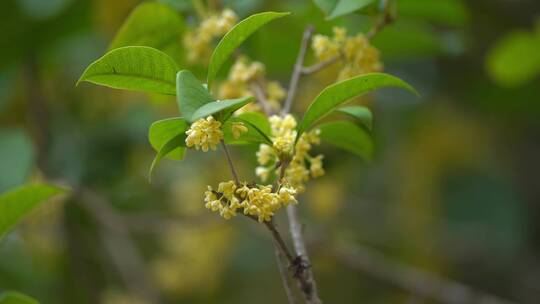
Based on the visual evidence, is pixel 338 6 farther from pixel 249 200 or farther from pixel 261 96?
pixel 249 200

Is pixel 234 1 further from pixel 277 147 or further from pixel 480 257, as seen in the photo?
pixel 480 257

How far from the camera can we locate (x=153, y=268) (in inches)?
87.5

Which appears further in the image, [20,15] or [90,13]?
[90,13]

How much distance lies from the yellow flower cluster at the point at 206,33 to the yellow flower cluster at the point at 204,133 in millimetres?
334

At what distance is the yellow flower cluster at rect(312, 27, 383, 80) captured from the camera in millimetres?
897

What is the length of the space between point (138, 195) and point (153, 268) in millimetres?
271

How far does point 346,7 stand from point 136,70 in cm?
27

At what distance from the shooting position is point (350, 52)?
2.94 ft

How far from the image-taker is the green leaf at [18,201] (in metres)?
0.90

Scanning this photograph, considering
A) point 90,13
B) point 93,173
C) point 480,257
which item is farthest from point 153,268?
point 480,257

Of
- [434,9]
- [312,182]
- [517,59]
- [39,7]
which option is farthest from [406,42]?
[39,7]

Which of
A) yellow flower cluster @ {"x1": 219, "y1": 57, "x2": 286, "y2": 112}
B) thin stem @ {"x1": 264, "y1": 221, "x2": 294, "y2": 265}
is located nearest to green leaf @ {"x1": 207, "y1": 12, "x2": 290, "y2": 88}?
thin stem @ {"x1": 264, "y1": 221, "x2": 294, "y2": 265}

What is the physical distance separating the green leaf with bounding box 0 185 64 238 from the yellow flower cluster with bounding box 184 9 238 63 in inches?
10.5

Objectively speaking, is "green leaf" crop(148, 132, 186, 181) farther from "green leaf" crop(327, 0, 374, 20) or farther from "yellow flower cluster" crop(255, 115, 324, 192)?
"green leaf" crop(327, 0, 374, 20)
